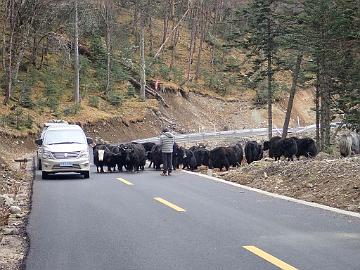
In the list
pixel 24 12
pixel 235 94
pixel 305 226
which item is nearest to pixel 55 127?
pixel 305 226

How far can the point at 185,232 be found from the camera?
10586mm

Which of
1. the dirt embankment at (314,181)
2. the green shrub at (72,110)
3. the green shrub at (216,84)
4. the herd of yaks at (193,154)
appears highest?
the green shrub at (216,84)

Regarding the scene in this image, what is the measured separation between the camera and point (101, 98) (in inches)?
2066

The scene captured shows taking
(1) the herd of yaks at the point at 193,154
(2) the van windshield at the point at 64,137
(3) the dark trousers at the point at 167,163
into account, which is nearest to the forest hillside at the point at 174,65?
(1) the herd of yaks at the point at 193,154

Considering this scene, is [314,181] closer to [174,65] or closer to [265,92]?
[265,92]

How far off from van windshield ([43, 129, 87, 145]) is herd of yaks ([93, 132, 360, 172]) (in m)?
1.70

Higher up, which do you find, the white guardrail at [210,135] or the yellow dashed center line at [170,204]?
the white guardrail at [210,135]

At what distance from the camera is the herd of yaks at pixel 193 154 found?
83.3ft

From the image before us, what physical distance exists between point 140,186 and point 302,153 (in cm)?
1156

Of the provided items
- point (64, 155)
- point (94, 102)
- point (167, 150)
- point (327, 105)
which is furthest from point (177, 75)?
point (64, 155)

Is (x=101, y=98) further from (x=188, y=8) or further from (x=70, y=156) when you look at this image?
(x=70, y=156)

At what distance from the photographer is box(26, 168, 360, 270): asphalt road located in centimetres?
842

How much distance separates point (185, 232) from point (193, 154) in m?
17.0

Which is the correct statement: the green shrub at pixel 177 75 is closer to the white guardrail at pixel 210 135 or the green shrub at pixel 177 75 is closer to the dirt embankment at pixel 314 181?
the white guardrail at pixel 210 135
